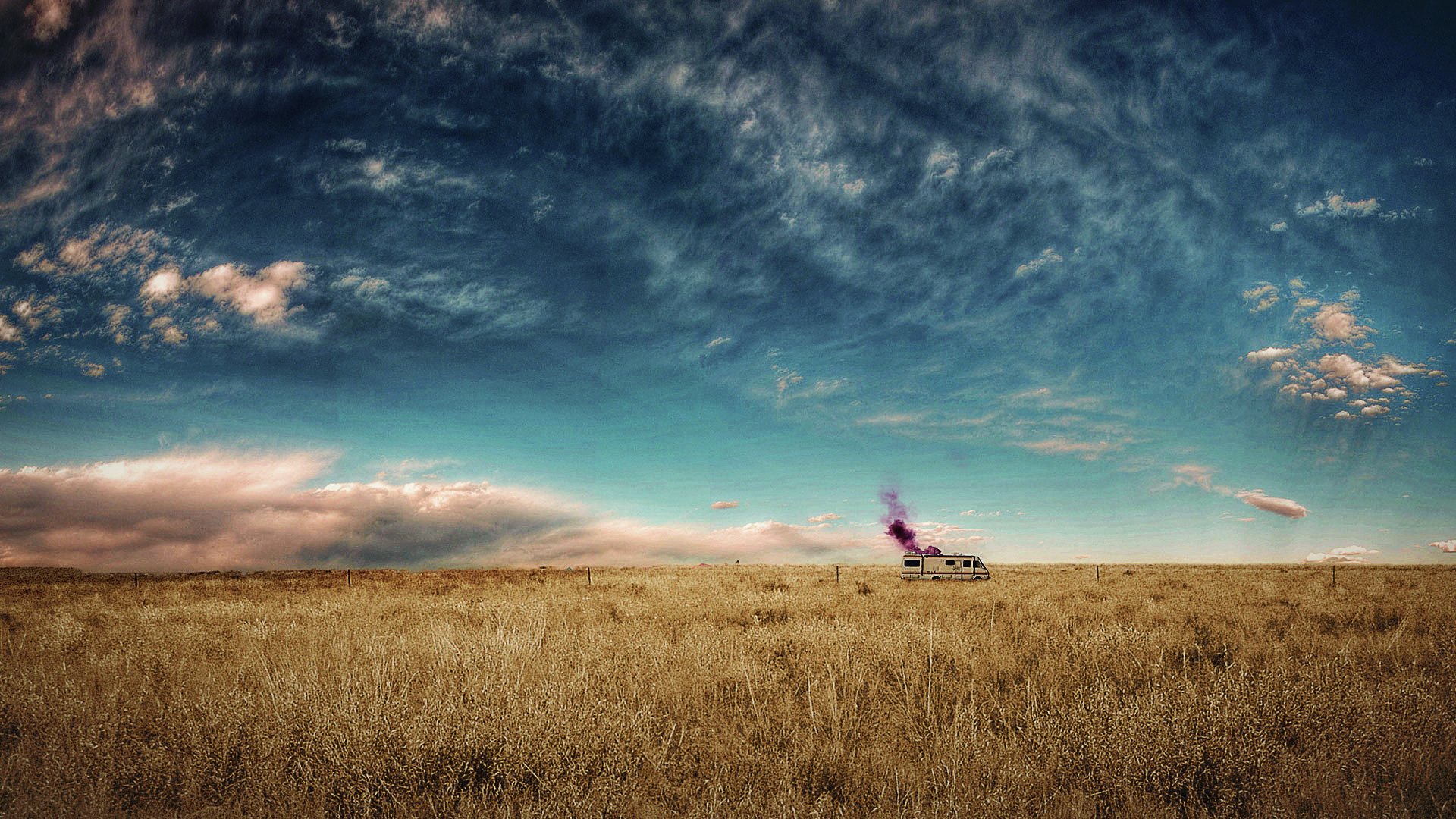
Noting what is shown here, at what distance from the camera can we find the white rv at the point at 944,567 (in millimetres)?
26938

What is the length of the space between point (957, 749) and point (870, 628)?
15.8 feet

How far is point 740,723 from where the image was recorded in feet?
16.5

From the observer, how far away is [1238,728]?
4199 mm

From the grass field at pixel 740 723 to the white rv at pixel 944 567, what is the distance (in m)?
17.7

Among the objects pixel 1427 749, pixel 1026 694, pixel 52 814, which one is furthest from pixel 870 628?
pixel 52 814

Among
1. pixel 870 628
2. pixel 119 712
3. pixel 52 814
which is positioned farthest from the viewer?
pixel 870 628

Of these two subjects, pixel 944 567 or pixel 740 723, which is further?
pixel 944 567

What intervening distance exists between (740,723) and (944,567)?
2491cm

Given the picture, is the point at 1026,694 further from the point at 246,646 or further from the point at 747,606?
the point at 246,646

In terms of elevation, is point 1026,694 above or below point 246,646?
above

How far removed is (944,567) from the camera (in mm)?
27594

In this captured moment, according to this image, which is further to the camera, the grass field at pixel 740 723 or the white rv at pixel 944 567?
the white rv at pixel 944 567

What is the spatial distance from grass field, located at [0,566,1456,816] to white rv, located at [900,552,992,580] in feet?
58.0

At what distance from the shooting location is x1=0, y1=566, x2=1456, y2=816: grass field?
140 inches
